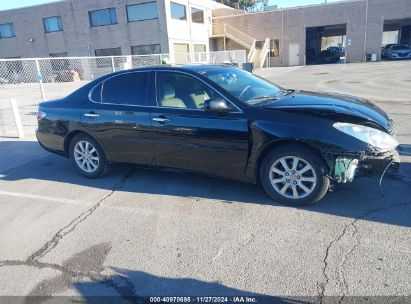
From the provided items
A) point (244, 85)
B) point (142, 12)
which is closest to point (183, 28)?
point (142, 12)

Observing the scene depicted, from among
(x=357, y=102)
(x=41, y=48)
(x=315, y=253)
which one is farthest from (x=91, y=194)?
(x=41, y=48)

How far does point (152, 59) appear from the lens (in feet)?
80.1

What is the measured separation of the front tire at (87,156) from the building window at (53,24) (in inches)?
1215

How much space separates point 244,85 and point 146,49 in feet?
87.3

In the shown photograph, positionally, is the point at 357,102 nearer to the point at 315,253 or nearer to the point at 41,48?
the point at 315,253

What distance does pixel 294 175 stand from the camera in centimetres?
393

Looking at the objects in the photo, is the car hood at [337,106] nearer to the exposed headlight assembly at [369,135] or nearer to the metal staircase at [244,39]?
the exposed headlight assembly at [369,135]

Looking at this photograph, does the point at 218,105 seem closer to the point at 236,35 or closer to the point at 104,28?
the point at 104,28

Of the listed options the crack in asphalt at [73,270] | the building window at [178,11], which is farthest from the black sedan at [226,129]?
the building window at [178,11]

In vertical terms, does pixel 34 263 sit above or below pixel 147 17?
below

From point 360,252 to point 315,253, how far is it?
0.39 meters

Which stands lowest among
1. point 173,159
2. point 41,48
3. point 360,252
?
point 360,252

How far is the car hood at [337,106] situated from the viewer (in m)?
3.87

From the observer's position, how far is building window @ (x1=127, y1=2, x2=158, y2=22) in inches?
1095
